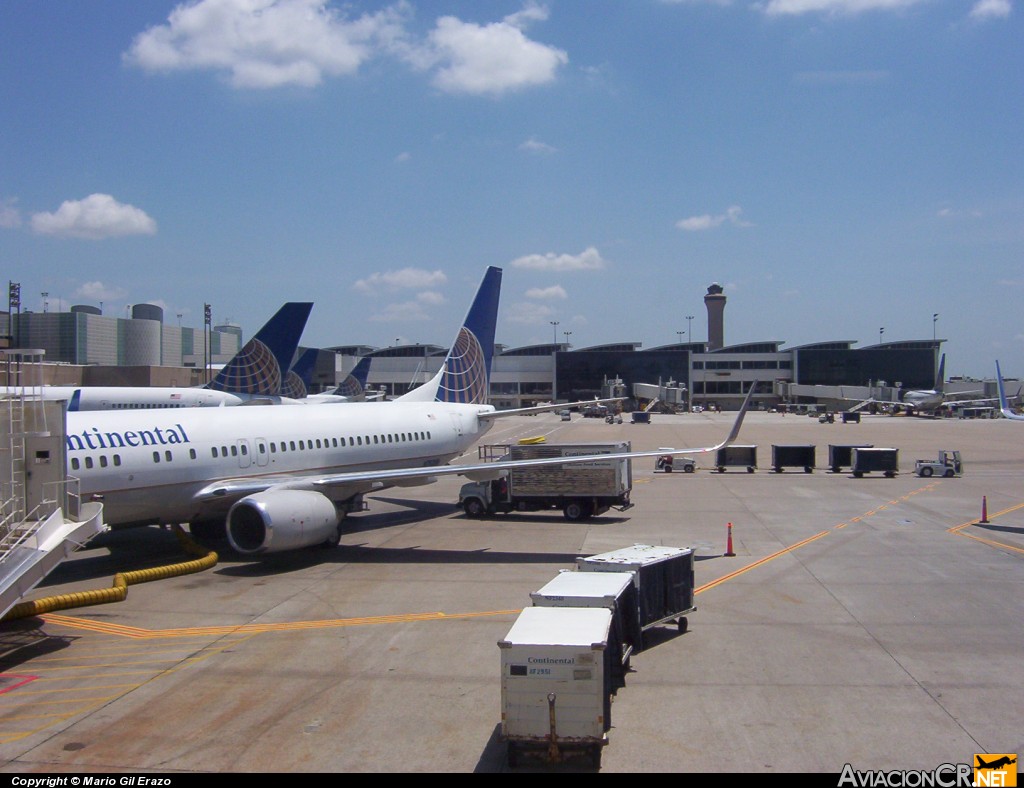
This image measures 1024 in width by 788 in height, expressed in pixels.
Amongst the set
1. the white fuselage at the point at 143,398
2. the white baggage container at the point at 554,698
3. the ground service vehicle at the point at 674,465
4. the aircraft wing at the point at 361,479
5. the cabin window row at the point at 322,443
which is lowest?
the ground service vehicle at the point at 674,465

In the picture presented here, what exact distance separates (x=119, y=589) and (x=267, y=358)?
36782mm

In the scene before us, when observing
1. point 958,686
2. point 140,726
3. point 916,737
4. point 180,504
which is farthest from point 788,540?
point 140,726

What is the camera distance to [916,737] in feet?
37.9

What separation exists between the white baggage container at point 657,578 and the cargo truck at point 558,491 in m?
14.9

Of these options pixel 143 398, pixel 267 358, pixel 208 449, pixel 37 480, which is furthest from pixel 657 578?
pixel 143 398

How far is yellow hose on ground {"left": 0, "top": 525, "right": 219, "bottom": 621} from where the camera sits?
59.7 ft

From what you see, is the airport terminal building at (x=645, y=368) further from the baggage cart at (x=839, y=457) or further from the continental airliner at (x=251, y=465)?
the continental airliner at (x=251, y=465)

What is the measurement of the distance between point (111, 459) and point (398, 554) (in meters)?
8.55

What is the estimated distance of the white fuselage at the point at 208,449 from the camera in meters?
22.6

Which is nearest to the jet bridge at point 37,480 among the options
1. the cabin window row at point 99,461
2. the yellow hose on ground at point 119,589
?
the yellow hose on ground at point 119,589

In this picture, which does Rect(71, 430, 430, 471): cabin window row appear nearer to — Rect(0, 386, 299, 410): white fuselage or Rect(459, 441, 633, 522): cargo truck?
Rect(459, 441, 633, 522): cargo truck

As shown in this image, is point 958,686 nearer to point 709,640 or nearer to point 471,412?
point 709,640

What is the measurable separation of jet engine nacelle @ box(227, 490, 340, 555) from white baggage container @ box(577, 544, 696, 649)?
979 centimetres

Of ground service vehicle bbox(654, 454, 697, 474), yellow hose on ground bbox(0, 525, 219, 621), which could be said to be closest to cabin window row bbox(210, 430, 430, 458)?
yellow hose on ground bbox(0, 525, 219, 621)
